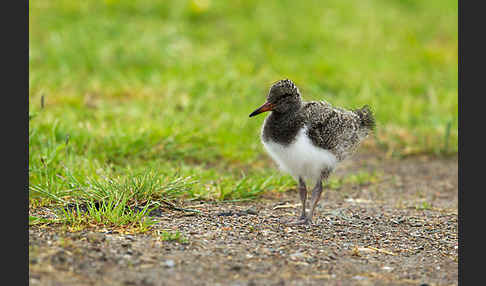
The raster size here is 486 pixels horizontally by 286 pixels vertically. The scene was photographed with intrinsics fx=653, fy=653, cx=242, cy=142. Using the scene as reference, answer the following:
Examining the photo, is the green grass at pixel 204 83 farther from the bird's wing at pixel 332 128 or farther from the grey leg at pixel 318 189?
the bird's wing at pixel 332 128

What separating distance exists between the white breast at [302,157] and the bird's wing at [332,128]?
6cm

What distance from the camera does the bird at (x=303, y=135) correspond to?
15.8 feet

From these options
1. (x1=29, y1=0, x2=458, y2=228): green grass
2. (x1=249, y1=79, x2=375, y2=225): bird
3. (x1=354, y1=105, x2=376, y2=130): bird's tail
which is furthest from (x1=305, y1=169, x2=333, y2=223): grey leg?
(x1=29, y1=0, x2=458, y2=228): green grass

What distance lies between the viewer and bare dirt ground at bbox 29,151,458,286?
3600mm

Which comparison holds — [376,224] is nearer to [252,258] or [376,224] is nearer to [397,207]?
[397,207]

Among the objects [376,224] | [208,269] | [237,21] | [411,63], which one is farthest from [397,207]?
[237,21]

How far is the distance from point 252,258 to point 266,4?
8.53m

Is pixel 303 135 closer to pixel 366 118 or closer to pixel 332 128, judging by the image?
pixel 332 128

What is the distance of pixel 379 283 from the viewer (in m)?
3.70

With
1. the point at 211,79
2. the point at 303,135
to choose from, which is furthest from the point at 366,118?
the point at 211,79

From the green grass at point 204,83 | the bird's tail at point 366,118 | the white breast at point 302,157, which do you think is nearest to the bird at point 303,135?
the white breast at point 302,157

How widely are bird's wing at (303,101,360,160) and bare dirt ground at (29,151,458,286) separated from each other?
0.59m
